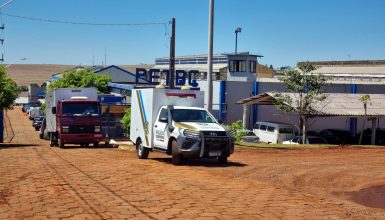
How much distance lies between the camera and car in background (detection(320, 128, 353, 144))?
135ft

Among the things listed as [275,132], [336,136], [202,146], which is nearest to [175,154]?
[202,146]

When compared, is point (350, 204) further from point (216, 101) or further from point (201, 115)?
point (216, 101)

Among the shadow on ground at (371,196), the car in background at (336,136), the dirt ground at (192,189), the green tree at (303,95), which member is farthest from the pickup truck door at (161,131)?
the car in background at (336,136)

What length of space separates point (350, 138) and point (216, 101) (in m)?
15.2

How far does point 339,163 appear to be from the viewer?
64.5ft

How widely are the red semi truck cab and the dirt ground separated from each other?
9.41 metres

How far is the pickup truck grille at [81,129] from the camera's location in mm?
29609

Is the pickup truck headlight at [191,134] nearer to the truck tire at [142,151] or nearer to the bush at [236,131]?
the truck tire at [142,151]

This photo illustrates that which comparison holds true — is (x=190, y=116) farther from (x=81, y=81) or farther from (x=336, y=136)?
(x=81, y=81)

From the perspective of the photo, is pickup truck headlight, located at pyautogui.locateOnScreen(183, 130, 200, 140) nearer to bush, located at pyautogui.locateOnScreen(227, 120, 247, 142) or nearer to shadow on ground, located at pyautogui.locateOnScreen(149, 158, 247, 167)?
shadow on ground, located at pyautogui.locateOnScreen(149, 158, 247, 167)

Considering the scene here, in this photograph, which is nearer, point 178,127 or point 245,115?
point 178,127

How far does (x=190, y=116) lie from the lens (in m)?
19.1

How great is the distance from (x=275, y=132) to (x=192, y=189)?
26.7 m

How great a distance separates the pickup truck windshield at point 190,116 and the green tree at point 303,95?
50.5 ft
